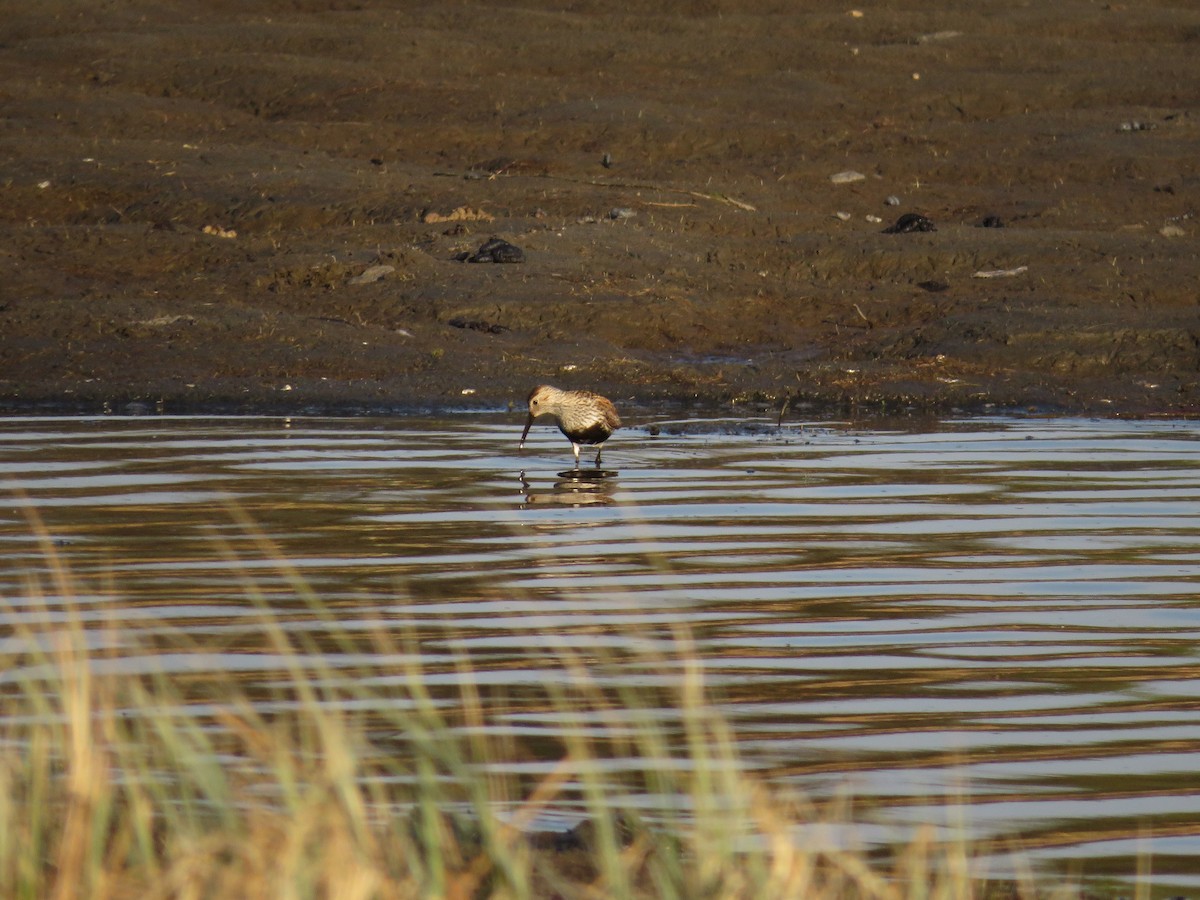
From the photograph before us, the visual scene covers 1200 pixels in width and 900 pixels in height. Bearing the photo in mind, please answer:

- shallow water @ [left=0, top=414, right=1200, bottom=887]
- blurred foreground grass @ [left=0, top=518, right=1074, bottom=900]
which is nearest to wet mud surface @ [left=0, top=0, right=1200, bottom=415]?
shallow water @ [left=0, top=414, right=1200, bottom=887]

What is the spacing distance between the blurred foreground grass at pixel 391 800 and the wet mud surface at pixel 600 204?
1020 centimetres

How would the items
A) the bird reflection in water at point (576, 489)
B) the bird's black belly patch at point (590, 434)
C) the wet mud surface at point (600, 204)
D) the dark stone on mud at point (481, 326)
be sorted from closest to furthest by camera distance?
the bird reflection in water at point (576, 489) → the bird's black belly patch at point (590, 434) → the wet mud surface at point (600, 204) → the dark stone on mud at point (481, 326)

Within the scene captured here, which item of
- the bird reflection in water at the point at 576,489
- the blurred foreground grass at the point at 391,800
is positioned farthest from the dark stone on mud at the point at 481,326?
the blurred foreground grass at the point at 391,800

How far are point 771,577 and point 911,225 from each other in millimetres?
14297

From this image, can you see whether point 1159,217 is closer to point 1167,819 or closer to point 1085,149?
point 1085,149

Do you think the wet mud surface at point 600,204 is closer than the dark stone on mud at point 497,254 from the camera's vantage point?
Yes

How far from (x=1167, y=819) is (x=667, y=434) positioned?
973 cm

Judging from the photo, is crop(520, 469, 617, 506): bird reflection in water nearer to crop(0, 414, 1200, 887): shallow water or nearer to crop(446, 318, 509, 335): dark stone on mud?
crop(0, 414, 1200, 887): shallow water

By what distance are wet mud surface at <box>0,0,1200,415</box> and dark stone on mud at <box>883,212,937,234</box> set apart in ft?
0.62

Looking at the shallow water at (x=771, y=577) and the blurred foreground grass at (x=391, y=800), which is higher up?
the blurred foreground grass at (x=391, y=800)

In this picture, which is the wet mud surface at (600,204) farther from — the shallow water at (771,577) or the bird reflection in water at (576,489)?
the bird reflection in water at (576,489)

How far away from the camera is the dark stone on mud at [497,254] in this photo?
67.8 ft

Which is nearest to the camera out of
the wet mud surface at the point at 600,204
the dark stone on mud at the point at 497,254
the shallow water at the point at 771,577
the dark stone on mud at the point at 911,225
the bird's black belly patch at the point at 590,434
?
the shallow water at the point at 771,577

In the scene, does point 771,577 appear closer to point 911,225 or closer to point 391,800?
point 391,800
